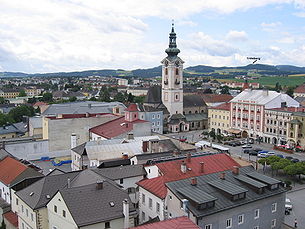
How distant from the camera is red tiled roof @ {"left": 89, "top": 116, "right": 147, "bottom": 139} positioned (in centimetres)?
5666

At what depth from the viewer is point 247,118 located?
76.4 metres

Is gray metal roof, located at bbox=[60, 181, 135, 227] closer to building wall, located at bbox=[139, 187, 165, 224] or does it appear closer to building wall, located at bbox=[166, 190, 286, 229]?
building wall, located at bbox=[139, 187, 165, 224]

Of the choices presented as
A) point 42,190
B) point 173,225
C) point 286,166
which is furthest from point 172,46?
point 173,225

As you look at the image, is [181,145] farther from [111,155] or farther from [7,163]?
[7,163]

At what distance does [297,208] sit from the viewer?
120ft

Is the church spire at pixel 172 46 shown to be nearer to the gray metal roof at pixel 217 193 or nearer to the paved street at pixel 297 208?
the paved street at pixel 297 208

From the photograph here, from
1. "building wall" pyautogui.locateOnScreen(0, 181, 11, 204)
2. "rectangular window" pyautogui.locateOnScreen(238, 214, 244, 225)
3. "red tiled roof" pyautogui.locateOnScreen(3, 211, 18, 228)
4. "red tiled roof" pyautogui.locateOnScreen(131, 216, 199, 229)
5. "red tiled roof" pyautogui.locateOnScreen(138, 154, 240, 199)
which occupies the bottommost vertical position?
"red tiled roof" pyautogui.locateOnScreen(3, 211, 18, 228)

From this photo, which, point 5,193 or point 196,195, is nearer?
point 196,195

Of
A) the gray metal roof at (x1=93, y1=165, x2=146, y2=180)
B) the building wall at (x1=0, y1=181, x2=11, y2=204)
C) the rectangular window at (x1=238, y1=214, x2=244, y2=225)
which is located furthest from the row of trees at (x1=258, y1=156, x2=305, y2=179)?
the building wall at (x1=0, y1=181, x2=11, y2=204)

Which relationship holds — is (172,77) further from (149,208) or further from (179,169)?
(149,208)

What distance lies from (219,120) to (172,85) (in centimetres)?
1457

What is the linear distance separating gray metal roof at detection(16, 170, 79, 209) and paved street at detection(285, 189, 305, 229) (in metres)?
Result: 21.2

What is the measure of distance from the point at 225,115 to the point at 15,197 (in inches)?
2335

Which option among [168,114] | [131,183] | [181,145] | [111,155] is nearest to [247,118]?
[168,114]
